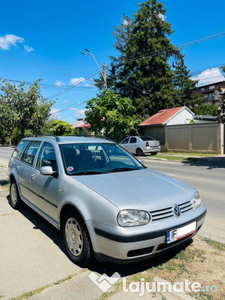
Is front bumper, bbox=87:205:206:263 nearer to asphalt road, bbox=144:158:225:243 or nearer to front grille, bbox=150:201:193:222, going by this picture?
front grille, bbox=150:201:193:222

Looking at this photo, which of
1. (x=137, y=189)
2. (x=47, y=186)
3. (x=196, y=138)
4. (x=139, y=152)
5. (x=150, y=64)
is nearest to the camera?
(x=137, y=189)

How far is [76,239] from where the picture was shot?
9.57ft

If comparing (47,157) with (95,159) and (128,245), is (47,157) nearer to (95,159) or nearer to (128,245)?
(95,159)

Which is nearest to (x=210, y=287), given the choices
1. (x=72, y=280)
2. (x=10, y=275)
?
(x=72, y=280)

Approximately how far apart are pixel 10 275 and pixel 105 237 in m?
1.29

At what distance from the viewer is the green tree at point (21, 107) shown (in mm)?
7680

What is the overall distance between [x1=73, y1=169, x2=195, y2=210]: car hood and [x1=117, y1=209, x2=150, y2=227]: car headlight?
52 mm

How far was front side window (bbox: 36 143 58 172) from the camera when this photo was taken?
3.71 m

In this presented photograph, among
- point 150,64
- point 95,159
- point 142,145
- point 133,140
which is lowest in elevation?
point 142,145

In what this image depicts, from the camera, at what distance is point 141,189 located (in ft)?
9.55

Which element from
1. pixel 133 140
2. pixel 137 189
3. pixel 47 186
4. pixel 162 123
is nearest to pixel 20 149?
pixel 47 186

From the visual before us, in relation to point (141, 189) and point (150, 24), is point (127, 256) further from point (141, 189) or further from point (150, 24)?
point (150, 24)

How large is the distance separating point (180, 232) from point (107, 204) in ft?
3.03
